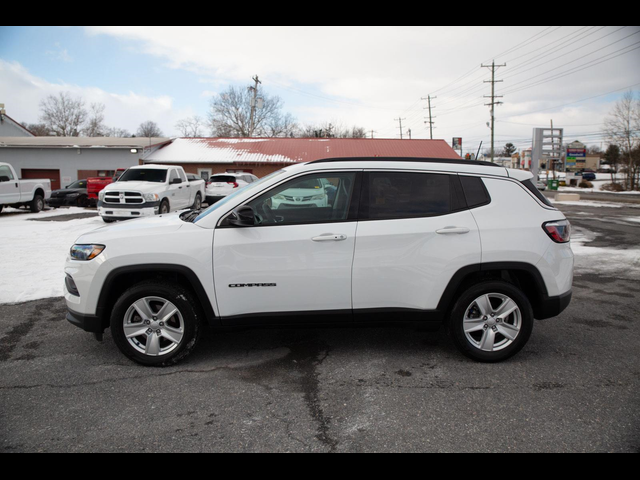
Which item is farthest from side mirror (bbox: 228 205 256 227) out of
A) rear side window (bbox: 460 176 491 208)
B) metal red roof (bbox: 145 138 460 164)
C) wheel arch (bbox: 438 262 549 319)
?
metal red roof (bbox: 145 138 460 164)

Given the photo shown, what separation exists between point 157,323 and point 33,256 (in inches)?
271

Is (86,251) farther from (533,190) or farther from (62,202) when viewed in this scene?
(62,202)

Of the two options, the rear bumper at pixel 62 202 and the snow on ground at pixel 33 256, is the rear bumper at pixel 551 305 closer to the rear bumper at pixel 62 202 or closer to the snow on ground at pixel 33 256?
the snow on ground at pixel 33 256

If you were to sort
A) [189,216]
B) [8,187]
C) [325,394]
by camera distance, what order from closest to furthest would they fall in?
[325,394], [189,216], [8,187]

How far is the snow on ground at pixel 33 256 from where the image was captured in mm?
6562

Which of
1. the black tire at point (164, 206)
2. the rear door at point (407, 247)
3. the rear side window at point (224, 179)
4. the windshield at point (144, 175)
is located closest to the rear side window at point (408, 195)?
the rear door at point (407, 247)

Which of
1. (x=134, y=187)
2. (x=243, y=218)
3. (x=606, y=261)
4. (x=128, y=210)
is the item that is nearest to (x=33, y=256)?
(x=128, y=210)

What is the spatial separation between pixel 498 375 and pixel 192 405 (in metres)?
2.49

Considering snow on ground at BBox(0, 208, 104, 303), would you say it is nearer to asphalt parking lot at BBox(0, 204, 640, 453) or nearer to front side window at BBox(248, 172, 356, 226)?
asphalt parking lot at BBox(0, 204, 640, 453)

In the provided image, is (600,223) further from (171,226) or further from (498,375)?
(171,226)

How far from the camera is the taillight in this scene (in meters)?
3.92

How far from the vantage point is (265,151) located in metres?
37.7

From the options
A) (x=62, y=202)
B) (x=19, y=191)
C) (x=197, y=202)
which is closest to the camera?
(x=19, y=191)

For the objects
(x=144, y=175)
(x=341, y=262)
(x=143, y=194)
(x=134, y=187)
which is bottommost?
(x=341, y=262)
